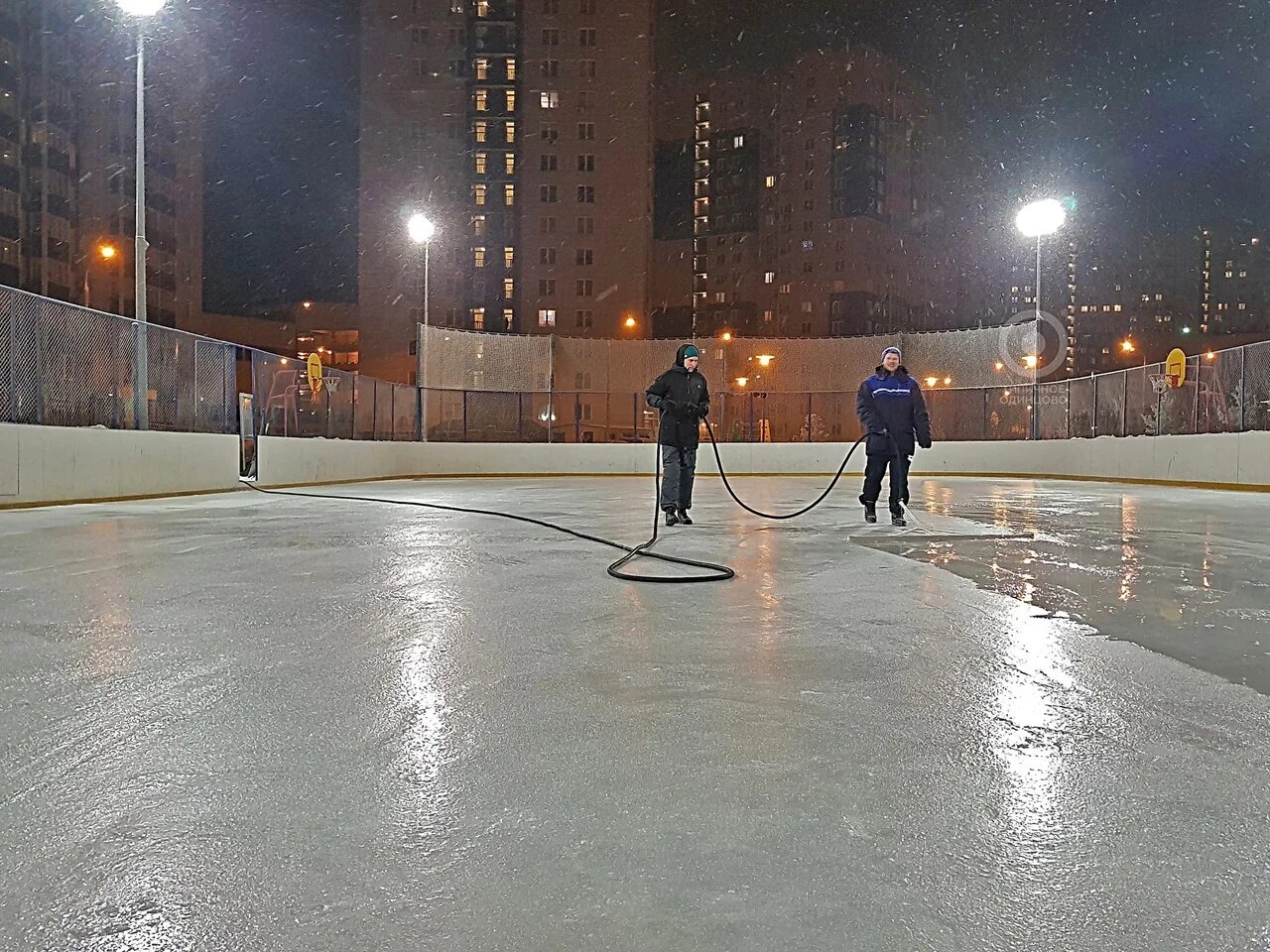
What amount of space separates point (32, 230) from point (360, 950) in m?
74.1

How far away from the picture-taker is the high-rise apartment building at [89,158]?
61125 mm

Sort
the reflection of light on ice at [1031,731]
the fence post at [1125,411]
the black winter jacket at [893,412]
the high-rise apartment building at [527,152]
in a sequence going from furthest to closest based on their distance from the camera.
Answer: the high-rise apartment building at [527,152], the fence post at [1125,411], the black winter jacket at [893,412], the reflection of light on ice at [1031,731]

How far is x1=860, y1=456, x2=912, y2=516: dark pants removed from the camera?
32.7 feet

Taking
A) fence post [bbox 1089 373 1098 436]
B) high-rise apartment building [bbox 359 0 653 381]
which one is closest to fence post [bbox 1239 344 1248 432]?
fence post [bbox 1089 373 1098 436]

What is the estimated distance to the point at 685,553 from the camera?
24.1 ft

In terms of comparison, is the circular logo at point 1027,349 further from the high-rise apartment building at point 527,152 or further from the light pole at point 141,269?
the high-rise apartment building at point 527,152

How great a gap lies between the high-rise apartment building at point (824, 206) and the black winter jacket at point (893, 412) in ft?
345

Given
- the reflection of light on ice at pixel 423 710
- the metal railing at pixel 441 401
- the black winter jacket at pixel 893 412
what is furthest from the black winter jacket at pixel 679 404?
the metal railing at pixel 441 401

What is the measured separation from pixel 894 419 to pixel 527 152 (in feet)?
225

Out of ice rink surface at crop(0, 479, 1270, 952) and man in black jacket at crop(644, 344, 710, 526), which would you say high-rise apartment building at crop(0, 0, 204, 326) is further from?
ice rink surface at crop(0, 479, 1270, 952)

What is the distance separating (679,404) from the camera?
389 inches

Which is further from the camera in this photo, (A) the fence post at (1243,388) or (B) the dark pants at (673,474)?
(A) the fence post at (1243,388)

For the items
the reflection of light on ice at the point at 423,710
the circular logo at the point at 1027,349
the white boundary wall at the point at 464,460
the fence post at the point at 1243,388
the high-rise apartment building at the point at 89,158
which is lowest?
the reflection of light on ice at the point at 423,710

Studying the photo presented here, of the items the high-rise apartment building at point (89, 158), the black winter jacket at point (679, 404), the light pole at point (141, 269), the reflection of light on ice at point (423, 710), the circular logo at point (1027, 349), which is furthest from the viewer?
the high-rise apartment building at point (89, 158)
